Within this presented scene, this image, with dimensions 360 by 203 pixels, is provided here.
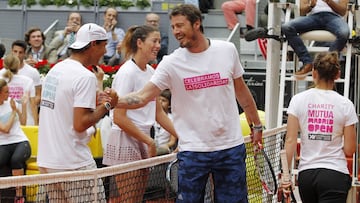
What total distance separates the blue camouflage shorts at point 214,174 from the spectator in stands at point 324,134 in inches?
36.4

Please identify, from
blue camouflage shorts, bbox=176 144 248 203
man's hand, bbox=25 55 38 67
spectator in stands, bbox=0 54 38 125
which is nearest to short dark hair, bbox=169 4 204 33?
blue camouflage shorts, bbox=176 144 248 203

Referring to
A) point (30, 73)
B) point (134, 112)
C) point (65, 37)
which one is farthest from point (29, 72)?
point (134, 112)

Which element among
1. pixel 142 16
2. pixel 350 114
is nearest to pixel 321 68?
pixel 350 114

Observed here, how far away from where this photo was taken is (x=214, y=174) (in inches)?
254

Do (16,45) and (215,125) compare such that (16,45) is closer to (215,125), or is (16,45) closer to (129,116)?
(129,116)

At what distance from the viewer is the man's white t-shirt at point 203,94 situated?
632 cm

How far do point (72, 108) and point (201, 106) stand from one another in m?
0.97

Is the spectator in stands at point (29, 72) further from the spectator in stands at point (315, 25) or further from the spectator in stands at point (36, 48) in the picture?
the spectator in stands at point (315, 25)

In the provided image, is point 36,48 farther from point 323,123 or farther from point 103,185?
point 103,185

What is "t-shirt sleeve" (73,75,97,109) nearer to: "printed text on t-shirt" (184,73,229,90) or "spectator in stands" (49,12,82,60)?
"printed text on t-shirt" (184,73,229,90)

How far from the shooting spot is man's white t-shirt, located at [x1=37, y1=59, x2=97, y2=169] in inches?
259

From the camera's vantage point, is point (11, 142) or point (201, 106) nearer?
point (201, 106)

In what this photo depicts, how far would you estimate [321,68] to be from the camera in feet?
23.6

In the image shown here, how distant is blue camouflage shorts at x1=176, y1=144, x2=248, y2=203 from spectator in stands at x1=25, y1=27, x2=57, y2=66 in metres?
9.19
